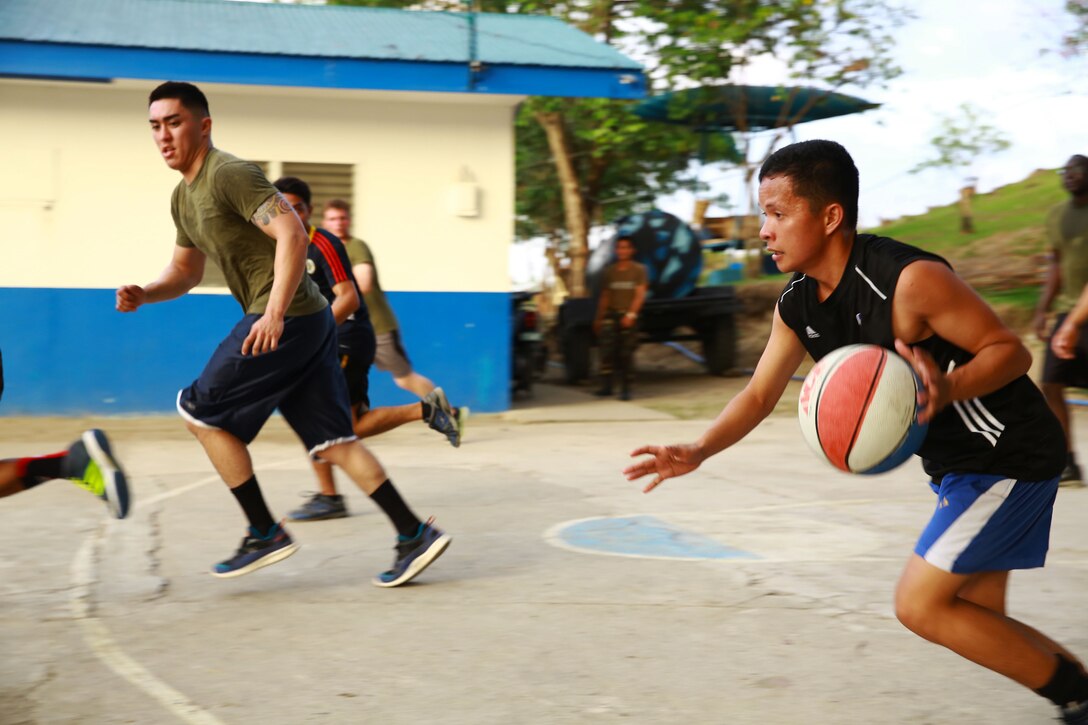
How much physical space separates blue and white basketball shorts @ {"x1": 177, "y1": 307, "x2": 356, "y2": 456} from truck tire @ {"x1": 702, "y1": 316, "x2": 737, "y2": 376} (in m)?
10.3

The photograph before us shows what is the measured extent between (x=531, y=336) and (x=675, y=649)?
369 inches

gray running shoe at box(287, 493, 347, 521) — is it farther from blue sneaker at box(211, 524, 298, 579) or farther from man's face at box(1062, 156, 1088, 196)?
man's face at box(1062, 156, 1088, 196)

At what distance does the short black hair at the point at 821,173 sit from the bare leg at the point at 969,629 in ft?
3.34

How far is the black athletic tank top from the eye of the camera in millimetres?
3174

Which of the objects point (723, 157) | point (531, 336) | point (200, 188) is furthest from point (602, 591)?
point (723, 157)

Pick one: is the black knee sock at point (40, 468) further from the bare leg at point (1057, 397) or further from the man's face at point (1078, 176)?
the man's face at point (1078, 176)

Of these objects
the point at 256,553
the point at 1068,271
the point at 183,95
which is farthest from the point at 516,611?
the point at 1068,271

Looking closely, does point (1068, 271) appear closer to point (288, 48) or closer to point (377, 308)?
point (377, 308)

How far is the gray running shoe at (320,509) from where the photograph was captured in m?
6.65

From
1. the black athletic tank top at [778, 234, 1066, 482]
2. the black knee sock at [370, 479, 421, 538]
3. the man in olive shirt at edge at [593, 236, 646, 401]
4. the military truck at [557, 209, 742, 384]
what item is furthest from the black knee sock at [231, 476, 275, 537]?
the military truck at [557, 209, 742, 384]

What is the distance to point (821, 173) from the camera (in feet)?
10.7

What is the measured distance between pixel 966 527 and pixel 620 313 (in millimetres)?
10354

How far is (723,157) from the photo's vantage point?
1967cm

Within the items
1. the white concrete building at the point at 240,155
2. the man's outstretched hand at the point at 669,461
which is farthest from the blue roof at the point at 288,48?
the man's outstretched hand at the point at 669,461
